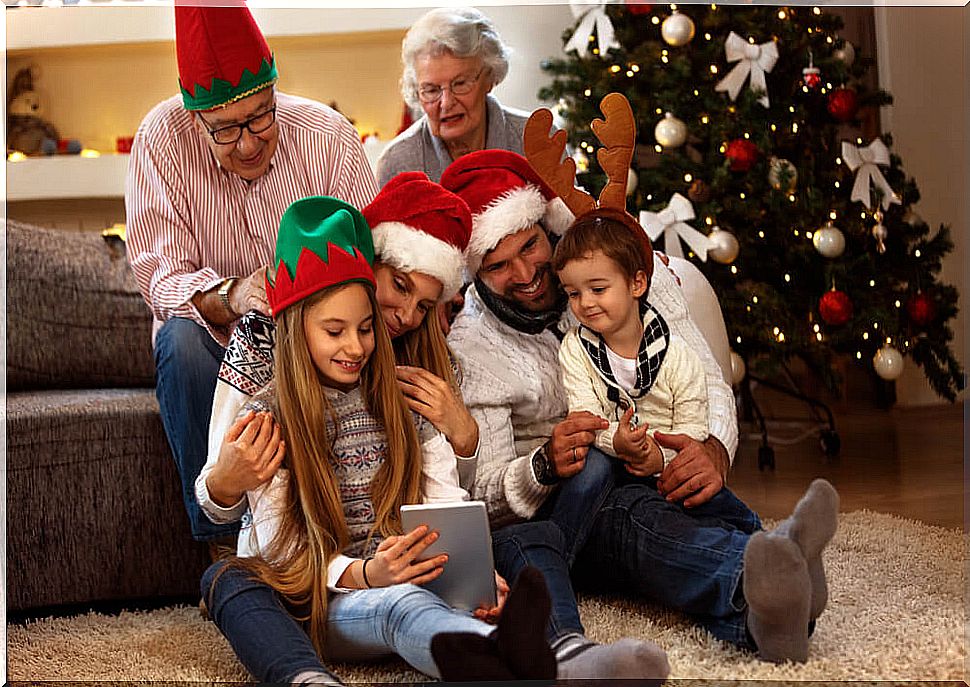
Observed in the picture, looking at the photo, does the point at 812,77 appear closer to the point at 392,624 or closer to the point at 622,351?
the point at 622,351

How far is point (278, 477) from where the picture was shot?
1.35 m

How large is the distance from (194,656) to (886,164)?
2228mm

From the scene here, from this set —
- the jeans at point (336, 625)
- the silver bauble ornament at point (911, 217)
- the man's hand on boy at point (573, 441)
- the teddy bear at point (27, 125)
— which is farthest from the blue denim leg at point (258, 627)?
the teddy bear at point (27, 125)

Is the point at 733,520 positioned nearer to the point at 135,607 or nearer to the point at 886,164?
the point at 135,607

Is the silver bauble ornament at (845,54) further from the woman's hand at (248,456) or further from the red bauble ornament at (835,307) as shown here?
the woman's hand at (248,456)

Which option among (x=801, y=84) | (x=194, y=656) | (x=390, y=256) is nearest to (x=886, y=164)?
(x=801, y=84)

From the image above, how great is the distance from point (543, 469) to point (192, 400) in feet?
1.80

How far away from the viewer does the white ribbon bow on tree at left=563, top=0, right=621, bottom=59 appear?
289 centimetres

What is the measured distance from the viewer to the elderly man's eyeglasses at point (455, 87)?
2080 mm

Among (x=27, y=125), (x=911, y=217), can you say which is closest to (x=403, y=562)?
(x=911, y=217)

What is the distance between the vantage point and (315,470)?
136 cm

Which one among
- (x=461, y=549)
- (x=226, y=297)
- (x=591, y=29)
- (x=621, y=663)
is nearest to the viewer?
(x=621, y=663)

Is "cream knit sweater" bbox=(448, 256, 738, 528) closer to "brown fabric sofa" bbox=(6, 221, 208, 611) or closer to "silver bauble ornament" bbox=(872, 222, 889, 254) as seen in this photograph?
"brown fabric sofa" bbox=(6, 221, 208, 611)

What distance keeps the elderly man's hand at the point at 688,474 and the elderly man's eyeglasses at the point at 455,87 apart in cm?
87
